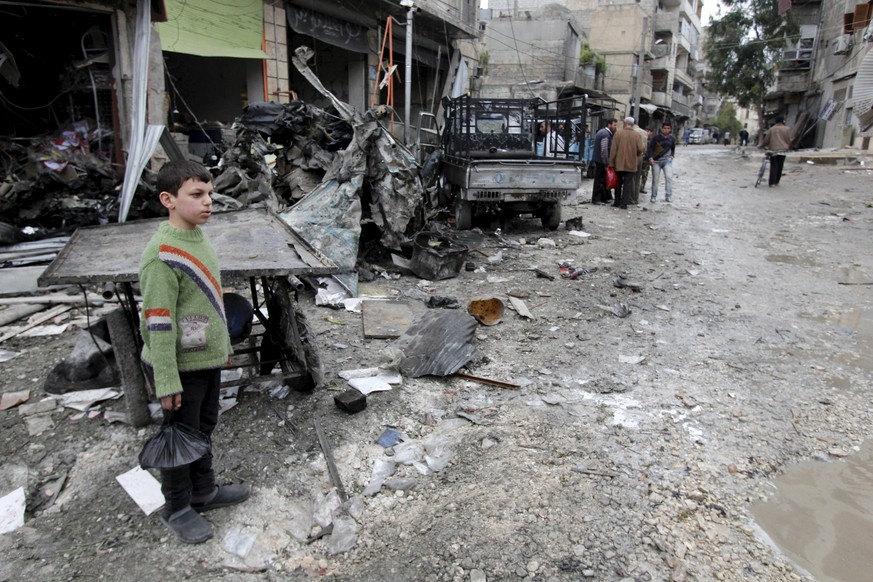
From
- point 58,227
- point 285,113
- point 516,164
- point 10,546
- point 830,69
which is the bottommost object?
point 10,546

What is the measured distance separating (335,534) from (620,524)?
1.25 metres

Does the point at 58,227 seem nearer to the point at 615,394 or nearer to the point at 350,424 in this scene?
the point at 350,424

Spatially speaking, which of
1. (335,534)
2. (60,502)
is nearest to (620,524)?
(335,534)

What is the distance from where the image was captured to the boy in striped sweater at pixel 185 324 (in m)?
2.15

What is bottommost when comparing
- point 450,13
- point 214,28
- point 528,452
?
point 528,452

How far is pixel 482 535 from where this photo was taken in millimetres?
2383

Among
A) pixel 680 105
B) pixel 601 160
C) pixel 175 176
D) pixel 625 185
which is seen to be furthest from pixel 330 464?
pixel 680 105

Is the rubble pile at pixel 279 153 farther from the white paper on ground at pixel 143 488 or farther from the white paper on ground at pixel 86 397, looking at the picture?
the white paper on ground at pixel 143 488

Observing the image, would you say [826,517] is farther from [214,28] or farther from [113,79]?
[214,28]

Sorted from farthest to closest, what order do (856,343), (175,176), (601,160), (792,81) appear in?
(792,81) < (601,160) < (856,343) < (175,176)

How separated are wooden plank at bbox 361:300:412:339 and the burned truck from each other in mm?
3421

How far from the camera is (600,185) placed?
12.2m

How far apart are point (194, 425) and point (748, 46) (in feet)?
138

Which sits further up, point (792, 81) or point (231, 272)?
point (792, 81)
